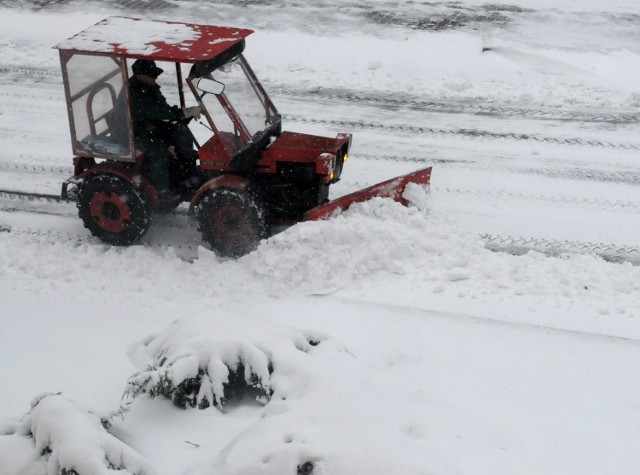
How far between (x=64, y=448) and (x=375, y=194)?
3.80m

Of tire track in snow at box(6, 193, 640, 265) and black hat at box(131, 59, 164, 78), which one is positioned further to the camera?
tire track in snow at box(6, 193, 640, 265)

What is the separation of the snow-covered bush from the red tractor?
1712mm

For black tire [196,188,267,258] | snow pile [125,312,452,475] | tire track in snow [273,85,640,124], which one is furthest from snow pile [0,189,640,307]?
tire track in snow [273,85,640,124]

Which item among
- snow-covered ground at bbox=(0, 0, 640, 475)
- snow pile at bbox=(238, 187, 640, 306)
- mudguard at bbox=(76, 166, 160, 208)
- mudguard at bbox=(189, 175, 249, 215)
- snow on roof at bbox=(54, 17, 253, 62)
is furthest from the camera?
mudguard at bbox=(76, 166, 160, 208)

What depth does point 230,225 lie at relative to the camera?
698 cm

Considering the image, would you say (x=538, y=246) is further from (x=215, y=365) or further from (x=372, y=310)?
(x=215, y=365)

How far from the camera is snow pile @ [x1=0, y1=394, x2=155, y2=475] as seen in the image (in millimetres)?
4242

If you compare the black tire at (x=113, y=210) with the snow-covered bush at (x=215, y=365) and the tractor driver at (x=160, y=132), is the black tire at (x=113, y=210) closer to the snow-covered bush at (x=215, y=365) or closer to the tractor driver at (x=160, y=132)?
the tractor driver at (x=160, y=132)

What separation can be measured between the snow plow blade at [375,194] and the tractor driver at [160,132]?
1.33 metres

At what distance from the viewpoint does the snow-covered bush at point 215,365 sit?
198 inches

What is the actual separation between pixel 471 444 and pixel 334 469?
103 centimetres

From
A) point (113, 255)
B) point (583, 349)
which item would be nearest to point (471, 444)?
point (583, 349)

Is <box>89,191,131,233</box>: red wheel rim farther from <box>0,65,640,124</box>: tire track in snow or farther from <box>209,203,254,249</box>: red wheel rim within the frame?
<box>0,65,640,124</box>: tire track in snow

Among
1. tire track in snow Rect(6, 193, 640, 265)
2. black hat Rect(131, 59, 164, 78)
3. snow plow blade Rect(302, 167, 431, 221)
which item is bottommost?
tire track in snow Rect(6, 193, 640, 265)
